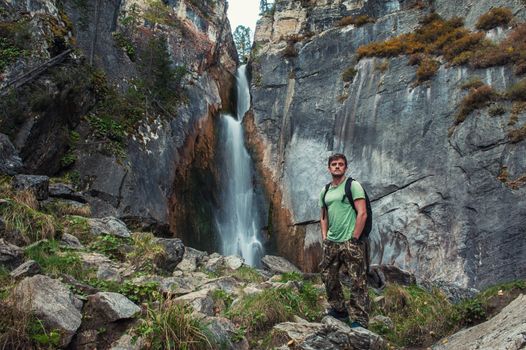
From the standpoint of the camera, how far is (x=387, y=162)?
1839 centimetres

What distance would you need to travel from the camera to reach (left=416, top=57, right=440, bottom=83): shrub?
19.2 metres

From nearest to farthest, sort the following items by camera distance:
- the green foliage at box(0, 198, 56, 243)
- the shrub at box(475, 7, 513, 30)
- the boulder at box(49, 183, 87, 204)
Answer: the green foliage at box(0, 198, 56, 243), the boulder at box(49, 183, 87, 204), the shrub at box(475, 7, 513, 30)

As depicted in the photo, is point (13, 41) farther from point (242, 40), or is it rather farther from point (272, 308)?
point (242, 40)

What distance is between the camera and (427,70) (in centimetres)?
1930

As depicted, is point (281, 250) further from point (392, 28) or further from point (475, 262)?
point (392, 28)

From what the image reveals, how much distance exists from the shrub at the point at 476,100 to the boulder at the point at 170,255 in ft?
41.7

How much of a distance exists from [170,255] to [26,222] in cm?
302

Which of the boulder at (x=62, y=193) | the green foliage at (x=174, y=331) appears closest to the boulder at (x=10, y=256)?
the green foliage at (x=174, y=331)

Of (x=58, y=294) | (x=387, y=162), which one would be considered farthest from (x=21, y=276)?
(x=387, y=162)

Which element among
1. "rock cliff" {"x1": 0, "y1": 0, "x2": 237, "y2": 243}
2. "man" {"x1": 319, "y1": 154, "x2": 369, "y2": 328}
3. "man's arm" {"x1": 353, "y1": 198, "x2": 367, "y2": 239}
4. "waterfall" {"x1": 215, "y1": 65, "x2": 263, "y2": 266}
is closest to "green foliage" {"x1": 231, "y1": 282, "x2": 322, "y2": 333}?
"man" {"x1": 319, "y1": 154, "x2": 369, "y2": 328}

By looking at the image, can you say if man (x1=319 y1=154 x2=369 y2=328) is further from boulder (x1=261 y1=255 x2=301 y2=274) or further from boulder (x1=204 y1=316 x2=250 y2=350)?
boulder (x1=261 y1=255 x2=301 y2=274)

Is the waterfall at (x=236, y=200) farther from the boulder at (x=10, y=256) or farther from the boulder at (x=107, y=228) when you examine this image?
the boulder at (x=10, y=256)

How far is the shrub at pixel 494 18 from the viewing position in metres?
18.8

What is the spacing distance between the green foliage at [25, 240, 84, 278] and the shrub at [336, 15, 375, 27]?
21.4m
